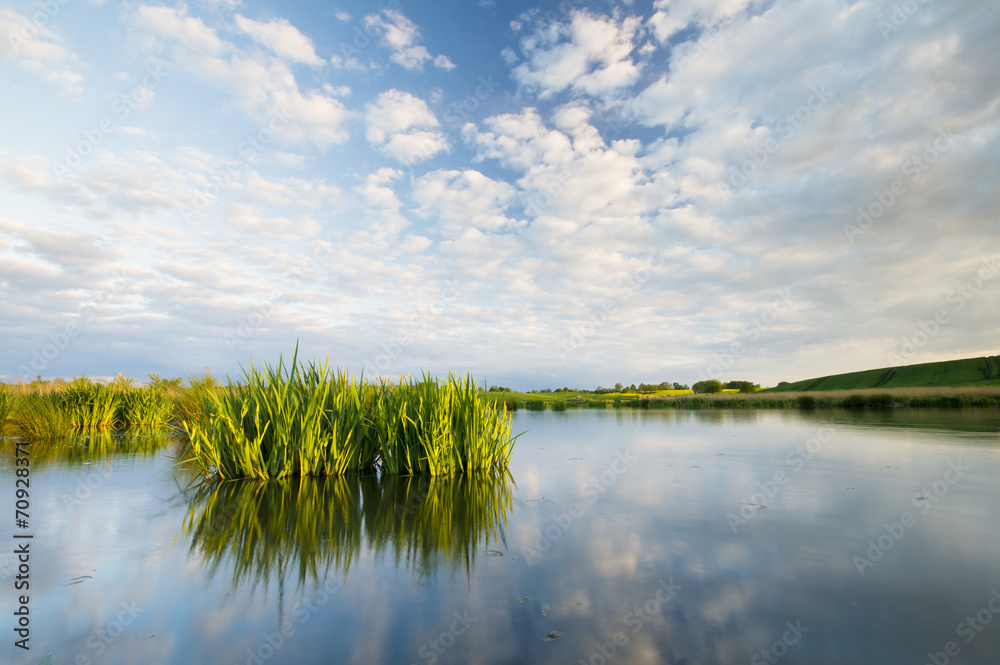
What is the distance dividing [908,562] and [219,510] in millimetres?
5887

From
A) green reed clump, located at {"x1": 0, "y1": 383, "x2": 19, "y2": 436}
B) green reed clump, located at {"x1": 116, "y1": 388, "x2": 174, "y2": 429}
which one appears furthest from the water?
green reed clump, located at {"x1": 116, "y1": 388, "x2": 174, "y2": 429}

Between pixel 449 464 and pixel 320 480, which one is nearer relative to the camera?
pixel 320 480

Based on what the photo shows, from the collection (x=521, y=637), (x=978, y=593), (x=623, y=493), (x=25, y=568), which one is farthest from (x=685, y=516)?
(x=25, y=568)

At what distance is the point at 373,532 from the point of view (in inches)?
145


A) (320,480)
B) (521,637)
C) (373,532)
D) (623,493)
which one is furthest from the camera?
(320,480)

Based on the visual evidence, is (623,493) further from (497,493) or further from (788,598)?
(788,598)
